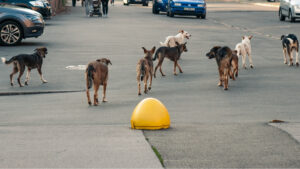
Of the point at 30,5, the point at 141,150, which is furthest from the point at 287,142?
the point at 30,5

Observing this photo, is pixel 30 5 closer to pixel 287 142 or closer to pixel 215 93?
pixel 215 93

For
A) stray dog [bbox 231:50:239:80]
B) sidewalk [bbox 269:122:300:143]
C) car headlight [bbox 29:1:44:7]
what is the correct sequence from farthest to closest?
car headlight [bbox 29:1:44:7] < stray dog [bbox 231:50:239:80] < sidewalk [bbox 269:122:300:143]

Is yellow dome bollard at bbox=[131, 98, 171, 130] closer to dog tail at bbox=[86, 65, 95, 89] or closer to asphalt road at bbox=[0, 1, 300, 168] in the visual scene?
asphalt road at bbox=[0, 1, 300, 168]

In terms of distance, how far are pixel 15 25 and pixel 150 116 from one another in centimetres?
1438

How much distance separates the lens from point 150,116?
385 inches

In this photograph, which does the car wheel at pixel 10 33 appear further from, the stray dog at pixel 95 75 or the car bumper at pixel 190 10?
the car bumper at pixel 190 10

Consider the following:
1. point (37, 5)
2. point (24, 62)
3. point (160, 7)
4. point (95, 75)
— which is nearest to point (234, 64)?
point (95, 75)

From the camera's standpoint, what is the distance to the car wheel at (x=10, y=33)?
23141 millimetres

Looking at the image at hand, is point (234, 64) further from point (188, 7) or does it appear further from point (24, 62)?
point (188, 7)

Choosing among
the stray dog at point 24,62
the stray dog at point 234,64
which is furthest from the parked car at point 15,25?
the stray dog at point 234,64

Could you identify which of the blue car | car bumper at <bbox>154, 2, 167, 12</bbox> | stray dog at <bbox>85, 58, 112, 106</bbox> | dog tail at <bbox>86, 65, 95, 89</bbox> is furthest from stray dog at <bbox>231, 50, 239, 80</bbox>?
car bumper at <bbox>154, 2, 167, 12</bbox>

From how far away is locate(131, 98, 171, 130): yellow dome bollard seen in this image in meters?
9.77

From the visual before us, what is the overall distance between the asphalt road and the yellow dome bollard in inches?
8.8

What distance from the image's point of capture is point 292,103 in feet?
41.7
